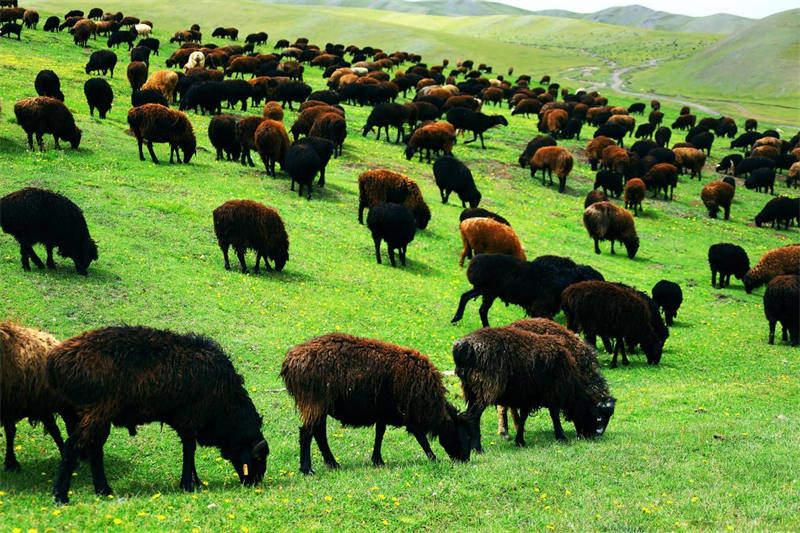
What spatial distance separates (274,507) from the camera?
734 cm

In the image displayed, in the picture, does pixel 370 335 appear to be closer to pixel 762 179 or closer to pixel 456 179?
pixel 456 179

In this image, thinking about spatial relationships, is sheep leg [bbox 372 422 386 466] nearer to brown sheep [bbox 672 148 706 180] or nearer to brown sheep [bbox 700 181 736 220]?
brown sheep [bbox 700 181 736 220]

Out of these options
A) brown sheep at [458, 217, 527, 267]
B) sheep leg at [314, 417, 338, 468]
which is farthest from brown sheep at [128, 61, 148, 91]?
sheep leg at [314, 417, 338, 468]

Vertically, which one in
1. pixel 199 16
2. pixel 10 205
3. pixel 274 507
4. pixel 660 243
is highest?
pixel 199 16

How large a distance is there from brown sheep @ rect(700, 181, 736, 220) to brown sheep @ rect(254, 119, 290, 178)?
22.5 metres

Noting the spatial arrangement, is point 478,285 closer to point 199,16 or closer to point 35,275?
point 35,275

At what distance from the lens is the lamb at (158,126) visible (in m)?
25.1

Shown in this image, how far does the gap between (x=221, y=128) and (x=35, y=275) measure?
46.5 feet

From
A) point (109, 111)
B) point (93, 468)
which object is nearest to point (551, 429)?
point (93, 468)

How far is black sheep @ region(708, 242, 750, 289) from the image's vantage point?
25078 millimetres

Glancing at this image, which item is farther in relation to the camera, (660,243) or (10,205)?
(660,243)

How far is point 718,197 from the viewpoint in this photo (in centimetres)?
3659

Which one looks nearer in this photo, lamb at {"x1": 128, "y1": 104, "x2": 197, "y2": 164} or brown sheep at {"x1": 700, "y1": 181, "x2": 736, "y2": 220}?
lamb at {"x1": 128, "y1": 104, "x2": 197, "y2": 164}

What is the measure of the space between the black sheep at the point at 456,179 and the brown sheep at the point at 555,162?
848 cm
